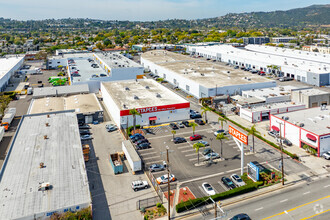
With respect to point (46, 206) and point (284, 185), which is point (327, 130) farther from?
point (46, 206)

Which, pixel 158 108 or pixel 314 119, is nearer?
pixel 314 119

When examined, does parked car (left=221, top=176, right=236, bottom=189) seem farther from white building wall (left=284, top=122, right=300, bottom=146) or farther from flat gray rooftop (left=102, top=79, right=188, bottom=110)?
flat gray rooftop (left=102, top=79, right=188, bottom=110)

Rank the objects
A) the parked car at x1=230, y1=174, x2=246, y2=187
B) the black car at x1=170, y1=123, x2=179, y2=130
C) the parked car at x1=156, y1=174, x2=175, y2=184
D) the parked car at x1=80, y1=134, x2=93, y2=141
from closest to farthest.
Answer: the parked car at x1=230, y1=174, x2=246, y2=187, the parked car at x1=156, y1=174, x2=175, y2=184, the parked car at x1=80, y1=134, x2=93, y2=141, the black car at x1=170, y1=123, x2=179, y2=130

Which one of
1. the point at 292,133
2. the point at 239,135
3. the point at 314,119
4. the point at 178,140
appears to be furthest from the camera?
the point at 178,140

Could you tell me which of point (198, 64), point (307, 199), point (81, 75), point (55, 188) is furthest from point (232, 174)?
point (198, 64)

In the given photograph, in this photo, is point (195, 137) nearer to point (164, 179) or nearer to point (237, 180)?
point (164, 179)

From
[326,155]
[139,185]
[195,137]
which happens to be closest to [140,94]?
[195,137]

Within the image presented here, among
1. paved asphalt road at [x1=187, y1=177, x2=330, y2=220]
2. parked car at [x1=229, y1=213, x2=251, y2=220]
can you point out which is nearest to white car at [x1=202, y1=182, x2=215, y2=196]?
paved asphalt road at [x1=187, y1=177, x2=330, y2=220]
